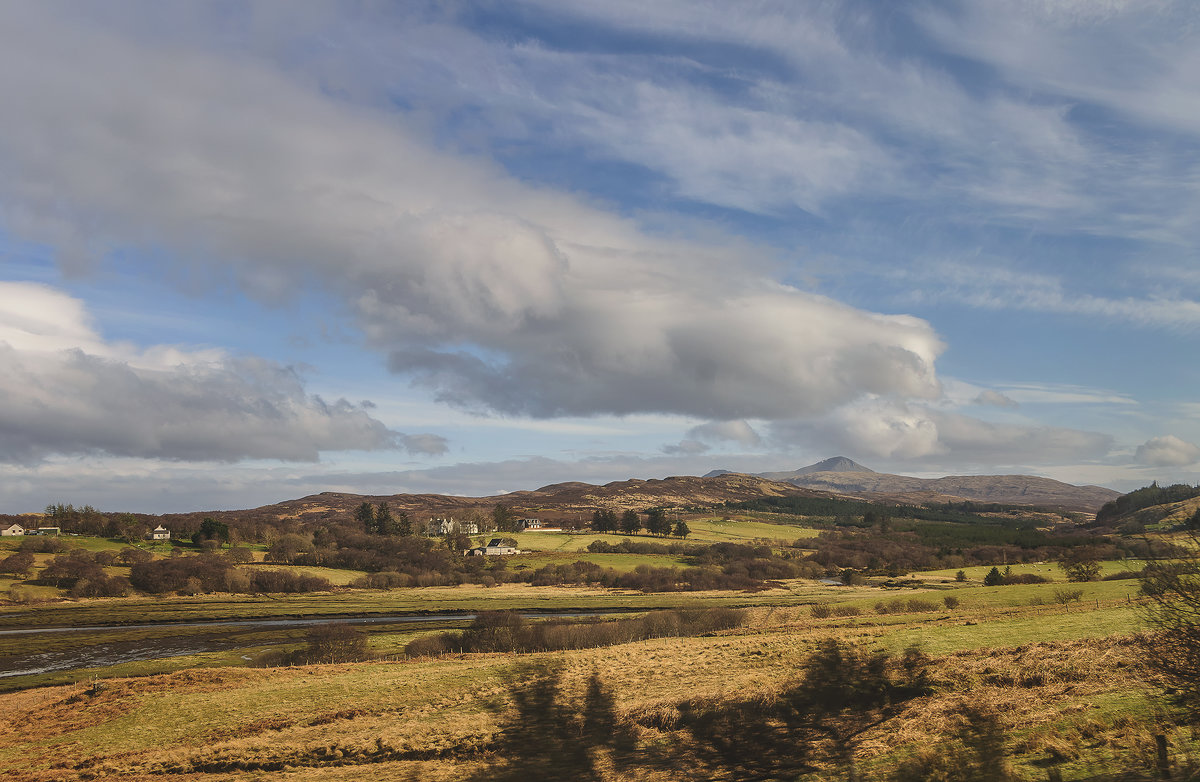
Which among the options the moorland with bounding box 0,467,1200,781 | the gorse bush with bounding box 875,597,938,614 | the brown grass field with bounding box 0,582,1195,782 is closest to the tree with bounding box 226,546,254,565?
the moorland with bounding box 0,467,1200,781

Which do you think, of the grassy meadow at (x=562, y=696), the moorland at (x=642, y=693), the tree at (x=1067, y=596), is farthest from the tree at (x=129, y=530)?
the tree at (x=1067, y=596)

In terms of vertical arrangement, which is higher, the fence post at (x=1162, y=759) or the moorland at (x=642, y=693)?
the fence post at (x=1162, y=759)

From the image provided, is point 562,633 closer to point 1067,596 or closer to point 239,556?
point 1067,596

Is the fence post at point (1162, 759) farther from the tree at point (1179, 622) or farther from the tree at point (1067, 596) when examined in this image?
the tree at point (1067, 596)

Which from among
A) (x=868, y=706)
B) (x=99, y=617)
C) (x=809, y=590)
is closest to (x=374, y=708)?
(x=868, y=706)

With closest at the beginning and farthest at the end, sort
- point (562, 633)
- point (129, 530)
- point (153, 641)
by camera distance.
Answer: point (562, 633), point (153, 641), point (129, 530)

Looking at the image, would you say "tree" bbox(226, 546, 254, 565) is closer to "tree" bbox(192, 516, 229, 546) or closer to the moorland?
"tree" bbox(192, 516, 229, 546)

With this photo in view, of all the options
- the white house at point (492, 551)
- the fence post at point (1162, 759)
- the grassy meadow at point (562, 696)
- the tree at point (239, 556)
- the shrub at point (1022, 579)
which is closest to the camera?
the fence post at point (1162, 759)

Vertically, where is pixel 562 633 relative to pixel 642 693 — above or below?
below

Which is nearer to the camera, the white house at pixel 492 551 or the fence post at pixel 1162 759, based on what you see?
the fence post at pixel 1162 759

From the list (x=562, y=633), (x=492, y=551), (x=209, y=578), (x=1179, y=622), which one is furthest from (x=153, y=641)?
(x=492, y=551)

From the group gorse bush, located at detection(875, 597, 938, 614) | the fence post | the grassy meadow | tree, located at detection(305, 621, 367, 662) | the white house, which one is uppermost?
the fence post

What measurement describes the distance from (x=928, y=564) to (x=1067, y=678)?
15916 cm

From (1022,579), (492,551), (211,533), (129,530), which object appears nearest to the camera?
(1022,579)
